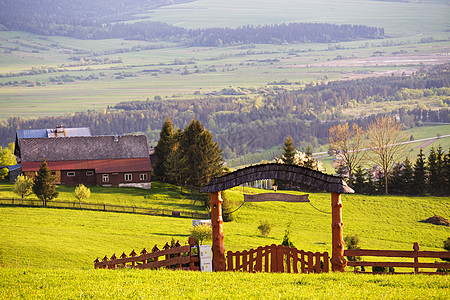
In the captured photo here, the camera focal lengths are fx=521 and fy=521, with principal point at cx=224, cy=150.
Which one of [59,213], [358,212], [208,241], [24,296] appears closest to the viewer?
[24,296]

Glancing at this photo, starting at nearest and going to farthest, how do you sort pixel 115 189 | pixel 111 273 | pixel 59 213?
pixel 111 273 → pixel 59 213 → pixel 115 189

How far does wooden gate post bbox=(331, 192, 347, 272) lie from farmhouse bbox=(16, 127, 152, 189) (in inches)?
2111

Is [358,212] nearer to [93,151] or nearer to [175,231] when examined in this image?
[175,231]

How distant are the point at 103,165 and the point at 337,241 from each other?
56273 millimetres

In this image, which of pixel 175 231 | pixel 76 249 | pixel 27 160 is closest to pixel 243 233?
pixel 175 231

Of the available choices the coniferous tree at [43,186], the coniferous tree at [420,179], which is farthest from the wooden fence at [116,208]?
the coniferous tree at [420,179]

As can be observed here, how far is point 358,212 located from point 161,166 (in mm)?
29361

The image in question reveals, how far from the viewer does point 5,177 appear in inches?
2869

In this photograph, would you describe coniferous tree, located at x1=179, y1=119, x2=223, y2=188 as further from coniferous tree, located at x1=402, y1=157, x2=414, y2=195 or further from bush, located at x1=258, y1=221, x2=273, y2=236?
coniferous tree, located at x1=402, y1=157, x2=414, y2=195

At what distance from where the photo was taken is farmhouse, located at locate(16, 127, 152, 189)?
70.8 m

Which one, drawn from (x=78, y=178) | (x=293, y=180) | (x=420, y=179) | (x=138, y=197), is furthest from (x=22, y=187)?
(x=420, y=179)

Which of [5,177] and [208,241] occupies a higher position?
[5,177]

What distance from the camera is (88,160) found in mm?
72312

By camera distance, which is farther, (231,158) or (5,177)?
(231,158)
